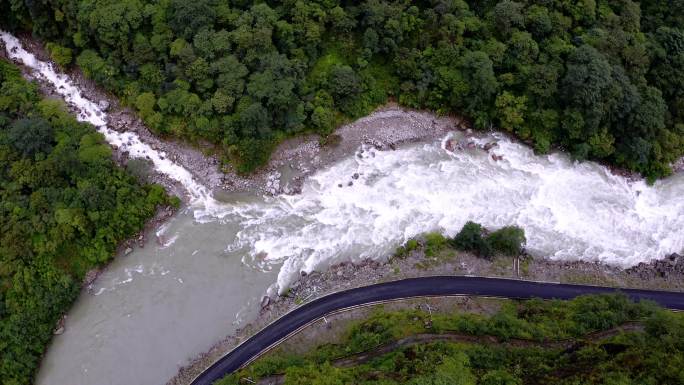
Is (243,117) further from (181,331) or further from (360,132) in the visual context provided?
(181,331)

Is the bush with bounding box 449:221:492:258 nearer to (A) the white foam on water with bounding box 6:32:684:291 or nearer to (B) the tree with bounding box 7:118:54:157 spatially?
(A) the white foam on water with bounding box 6:32:684:291

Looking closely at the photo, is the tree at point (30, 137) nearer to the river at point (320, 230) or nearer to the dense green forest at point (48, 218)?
the dense green forest at point (48, 218)

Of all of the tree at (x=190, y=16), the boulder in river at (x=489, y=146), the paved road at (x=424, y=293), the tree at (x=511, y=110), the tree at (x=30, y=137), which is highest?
the tree at (x=190, y=16)

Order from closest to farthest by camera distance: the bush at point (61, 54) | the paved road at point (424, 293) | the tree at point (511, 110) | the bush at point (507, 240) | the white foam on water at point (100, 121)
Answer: the paved road at point (424, 293)
the bush at point (507, 240)
the white foam on water at point (100, 121)
the tree at point (511, 110)
the bush at point (61, 54)

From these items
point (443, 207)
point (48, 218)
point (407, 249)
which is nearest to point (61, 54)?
point (48, 218)

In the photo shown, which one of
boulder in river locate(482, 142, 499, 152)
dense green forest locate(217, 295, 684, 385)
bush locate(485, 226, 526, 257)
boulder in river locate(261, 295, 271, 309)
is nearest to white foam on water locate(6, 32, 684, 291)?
boulder in river locate(482, 142, 499, 152)

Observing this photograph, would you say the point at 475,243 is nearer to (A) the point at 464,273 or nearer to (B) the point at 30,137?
(A) the point at 464,273

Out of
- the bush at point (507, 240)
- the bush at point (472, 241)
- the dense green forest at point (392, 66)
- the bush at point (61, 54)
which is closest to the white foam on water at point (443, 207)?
the bush at point (472, 241)
